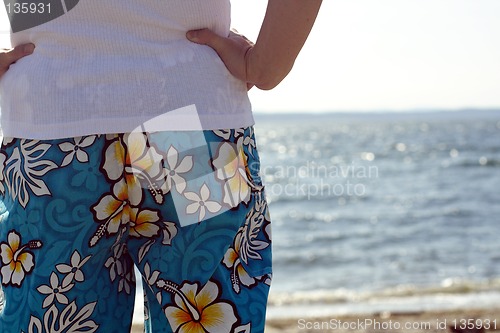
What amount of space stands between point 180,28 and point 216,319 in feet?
1.41

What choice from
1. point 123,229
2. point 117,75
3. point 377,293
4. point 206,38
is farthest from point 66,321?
point 377,293

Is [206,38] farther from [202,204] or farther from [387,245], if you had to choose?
[387,245]

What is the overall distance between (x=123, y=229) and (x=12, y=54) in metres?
0.32

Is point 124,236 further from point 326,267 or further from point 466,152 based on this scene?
point 466,152

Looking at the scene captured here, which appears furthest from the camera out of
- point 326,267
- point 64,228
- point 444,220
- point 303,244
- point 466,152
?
point 466,152

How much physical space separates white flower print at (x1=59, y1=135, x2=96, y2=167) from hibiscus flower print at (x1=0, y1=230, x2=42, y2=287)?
132 mm

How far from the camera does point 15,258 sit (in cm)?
106

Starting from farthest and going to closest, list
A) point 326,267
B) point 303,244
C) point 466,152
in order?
point 466,152 → point 303,244 → point 326,267

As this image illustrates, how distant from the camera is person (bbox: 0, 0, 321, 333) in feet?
3.41

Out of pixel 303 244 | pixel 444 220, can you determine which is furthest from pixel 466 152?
pixel 303 244

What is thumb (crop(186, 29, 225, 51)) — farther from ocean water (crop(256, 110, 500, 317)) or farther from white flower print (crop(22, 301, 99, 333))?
ocean water (crop(256, 110, 500, 317))

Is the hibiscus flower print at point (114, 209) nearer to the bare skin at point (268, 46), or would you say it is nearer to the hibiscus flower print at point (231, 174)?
the hibiscus flower print at point (231, 174)

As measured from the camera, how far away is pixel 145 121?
105 cm

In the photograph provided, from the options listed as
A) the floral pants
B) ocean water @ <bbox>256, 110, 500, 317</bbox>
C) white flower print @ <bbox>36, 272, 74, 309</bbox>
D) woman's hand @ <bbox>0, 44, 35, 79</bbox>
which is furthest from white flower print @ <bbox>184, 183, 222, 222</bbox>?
ocean water @ <bbox>256, 110, 500, 317</bbox>
